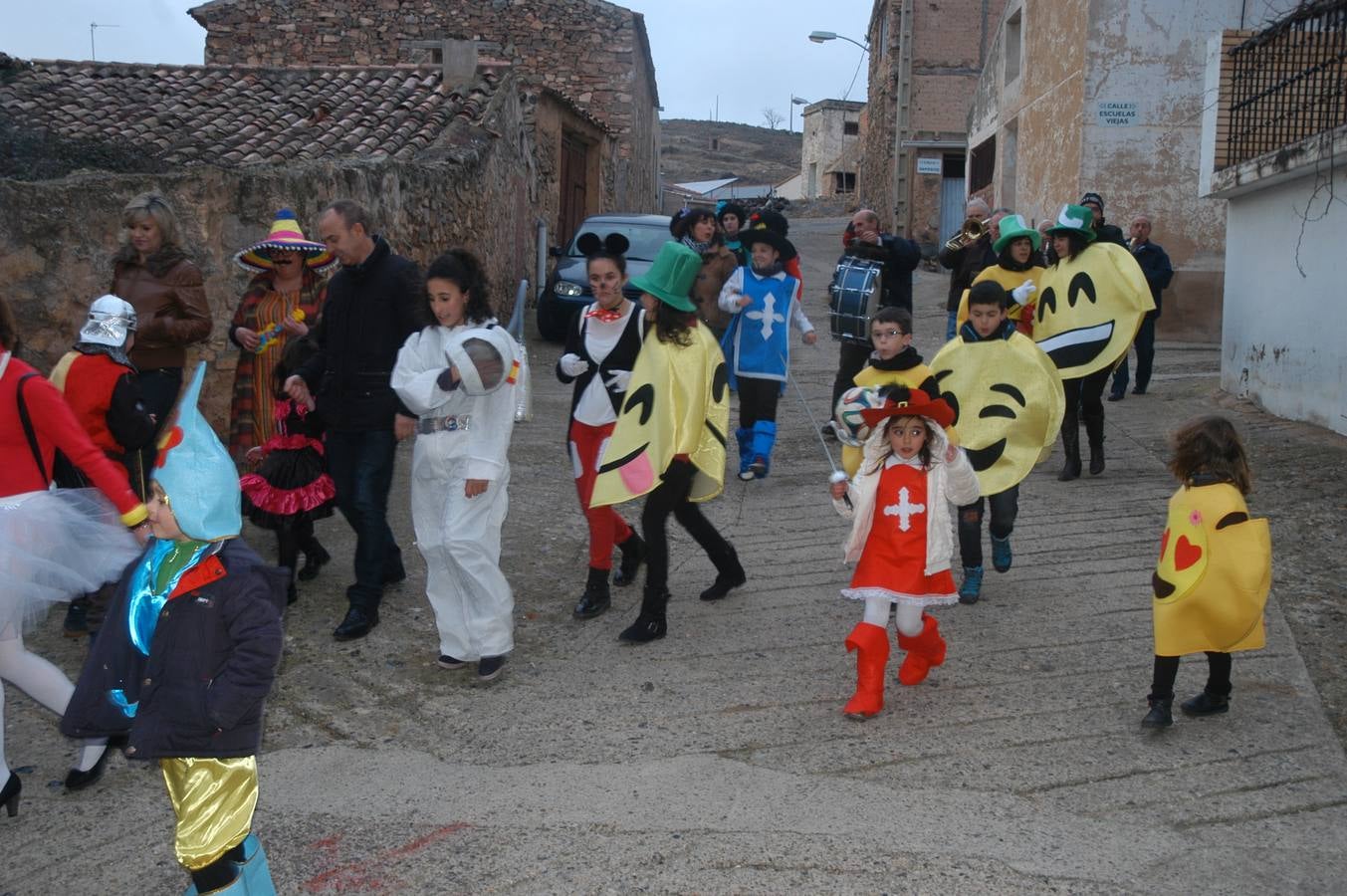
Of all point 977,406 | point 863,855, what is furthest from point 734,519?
point 863,855

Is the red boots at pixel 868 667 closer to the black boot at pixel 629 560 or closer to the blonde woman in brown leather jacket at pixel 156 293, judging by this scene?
the black boot at pixel 629 560

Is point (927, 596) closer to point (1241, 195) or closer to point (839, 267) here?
point (839, 267)

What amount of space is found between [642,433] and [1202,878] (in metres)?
2.91

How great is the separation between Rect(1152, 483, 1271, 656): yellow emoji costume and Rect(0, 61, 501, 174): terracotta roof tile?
1073cm

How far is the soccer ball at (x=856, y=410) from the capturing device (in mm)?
4832

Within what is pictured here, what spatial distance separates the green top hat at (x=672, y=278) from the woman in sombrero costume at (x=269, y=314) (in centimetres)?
168

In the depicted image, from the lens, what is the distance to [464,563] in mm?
5027

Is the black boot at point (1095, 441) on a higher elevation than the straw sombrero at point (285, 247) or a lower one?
lower

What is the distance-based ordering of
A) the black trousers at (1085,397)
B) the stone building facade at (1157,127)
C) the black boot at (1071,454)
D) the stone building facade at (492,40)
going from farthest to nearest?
the stone building facade at (492,40) < the stone building facade at (1157,127) < the black boot at (1071,454) < the black trousers at (1085,397)

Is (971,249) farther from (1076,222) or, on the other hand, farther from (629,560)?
(629,560)

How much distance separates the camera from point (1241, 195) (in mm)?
11555

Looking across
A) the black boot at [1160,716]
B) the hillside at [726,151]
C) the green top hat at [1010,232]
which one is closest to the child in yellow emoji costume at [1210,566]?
the black boot at [1160,716]

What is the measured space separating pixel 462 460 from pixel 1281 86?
902cm

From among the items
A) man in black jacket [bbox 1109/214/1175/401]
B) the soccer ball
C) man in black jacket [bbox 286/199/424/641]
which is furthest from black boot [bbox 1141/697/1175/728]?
man in black jacket [bbox 1109/214/1175/401]
